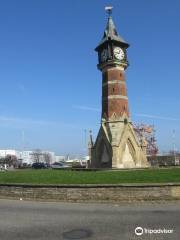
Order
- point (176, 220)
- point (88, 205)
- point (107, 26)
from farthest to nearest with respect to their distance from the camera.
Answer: point (107, 26)
point (88, 205)
point (176, 220)

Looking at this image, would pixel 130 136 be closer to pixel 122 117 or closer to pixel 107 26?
pixel 122 117

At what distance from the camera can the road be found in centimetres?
1184

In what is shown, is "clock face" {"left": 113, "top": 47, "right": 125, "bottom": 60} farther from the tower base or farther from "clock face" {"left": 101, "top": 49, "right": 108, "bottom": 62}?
the tower base

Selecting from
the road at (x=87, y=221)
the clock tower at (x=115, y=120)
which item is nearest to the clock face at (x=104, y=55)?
the clock tower at (x=115, y=120)

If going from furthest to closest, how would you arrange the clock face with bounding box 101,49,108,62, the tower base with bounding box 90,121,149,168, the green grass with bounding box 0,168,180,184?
1. the clock face with bounding box 101,49,108,62
2. the tower base with bounding box 90,121,149,168
3. the green grass with bounding box 0,168,180,184

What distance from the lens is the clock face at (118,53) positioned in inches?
1849

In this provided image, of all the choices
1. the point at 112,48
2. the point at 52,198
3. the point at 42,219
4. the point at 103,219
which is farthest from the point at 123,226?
the point at 112,48

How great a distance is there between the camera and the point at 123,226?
13.1m

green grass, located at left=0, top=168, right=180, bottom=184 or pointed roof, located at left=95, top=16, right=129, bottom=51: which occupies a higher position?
A: pointed roof, located at left=95, top=16, right=129, bottom=51

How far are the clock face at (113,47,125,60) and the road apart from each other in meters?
29.7

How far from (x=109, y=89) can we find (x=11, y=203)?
2703 cm

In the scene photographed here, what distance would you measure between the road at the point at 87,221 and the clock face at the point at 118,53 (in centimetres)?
2970

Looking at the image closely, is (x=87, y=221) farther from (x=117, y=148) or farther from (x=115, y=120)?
(x=115, y=120)

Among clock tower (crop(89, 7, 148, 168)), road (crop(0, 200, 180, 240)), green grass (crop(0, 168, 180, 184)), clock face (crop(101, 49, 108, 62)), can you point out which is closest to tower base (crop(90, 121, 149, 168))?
clock tower (crop(89, 7, 148, 168))
